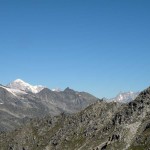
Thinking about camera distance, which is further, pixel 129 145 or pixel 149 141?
pixel 129 145

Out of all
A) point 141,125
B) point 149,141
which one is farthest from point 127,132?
point 149,141

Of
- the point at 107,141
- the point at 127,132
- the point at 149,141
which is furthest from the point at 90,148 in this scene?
the point at 149,141

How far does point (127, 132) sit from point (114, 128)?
1777 centimetres

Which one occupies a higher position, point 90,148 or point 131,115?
point 131,115

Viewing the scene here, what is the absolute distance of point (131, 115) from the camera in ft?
652

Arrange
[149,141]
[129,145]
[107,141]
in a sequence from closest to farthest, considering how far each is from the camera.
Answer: [149,141], [129,145], [107,141]

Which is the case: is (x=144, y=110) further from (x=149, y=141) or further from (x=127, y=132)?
(x=149, y=141)

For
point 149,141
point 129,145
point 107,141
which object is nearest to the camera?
point 149,141

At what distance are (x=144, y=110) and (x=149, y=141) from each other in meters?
33.4

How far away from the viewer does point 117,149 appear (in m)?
177

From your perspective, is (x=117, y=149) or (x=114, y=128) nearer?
(x=117, y=149)

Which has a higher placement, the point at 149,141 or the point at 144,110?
the point at 144,110

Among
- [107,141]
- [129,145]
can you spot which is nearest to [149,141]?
[129,145]

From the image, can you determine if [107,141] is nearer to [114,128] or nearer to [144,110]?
[114,128]
